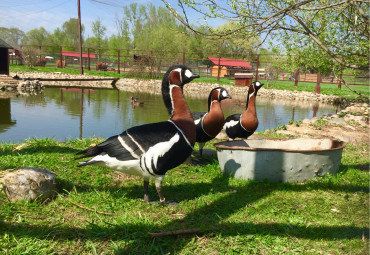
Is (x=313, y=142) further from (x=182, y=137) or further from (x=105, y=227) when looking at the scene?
(x=105, y=227)

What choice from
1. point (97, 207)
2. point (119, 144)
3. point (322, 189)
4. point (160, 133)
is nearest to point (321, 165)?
point (322, 189)

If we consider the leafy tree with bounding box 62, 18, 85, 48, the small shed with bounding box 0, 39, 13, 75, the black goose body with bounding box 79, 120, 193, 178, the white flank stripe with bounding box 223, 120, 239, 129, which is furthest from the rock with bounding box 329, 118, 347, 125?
the leafy tree with bounding box 62, 18, 85, 48

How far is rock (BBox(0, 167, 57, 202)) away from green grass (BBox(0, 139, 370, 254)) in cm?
9

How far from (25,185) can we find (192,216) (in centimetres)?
184

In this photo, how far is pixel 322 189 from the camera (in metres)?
3.74

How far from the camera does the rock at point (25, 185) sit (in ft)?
10.0

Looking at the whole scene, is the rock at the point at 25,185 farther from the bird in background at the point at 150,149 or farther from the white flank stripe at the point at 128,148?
the white flank stripe at the point at 128,148

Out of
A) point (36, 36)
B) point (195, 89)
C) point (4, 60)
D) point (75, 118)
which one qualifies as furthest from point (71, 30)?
point (75, 118)

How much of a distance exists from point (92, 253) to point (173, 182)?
5.90 feet

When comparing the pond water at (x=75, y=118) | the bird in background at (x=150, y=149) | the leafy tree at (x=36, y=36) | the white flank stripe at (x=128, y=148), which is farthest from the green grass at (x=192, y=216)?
the leafy tree at (x=36, y=36)

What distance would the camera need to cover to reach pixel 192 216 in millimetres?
3090

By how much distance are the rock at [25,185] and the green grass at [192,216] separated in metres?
0.09

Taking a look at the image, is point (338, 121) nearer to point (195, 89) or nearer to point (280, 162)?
point (280, 162)

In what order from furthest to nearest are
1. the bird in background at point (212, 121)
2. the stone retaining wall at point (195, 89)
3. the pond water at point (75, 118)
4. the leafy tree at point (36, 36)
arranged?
the leafy tree at point (36, 36), the stone retaining wall at point (195, 89), the pond water at point (75, 118), the bird in background at point (212, 121)
